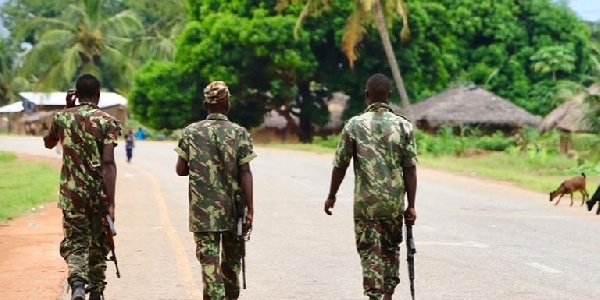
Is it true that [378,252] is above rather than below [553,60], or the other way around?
below

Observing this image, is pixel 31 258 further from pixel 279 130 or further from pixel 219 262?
pixel 279 130

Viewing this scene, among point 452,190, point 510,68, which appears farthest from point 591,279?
point 510,68

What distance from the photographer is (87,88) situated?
7.97 meters

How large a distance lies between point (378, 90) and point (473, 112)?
4284cm

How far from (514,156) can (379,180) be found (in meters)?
32.3

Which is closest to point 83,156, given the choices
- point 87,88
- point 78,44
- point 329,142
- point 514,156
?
point 87,88

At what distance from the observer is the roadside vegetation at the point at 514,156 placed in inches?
1125

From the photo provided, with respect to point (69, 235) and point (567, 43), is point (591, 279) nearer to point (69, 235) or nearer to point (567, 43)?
point (69, 235)

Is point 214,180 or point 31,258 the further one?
point 31,258

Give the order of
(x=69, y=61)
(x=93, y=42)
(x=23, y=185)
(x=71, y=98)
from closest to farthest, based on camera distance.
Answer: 1. (x=71, y=98)
2. (x=23, y=185)
3. (x=69, y=61)
4. (x=93, y=42)

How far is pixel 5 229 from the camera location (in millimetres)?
15539

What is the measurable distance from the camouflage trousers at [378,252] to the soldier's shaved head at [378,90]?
0.90 m

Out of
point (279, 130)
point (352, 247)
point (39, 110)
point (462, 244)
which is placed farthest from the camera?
point (39, 110)

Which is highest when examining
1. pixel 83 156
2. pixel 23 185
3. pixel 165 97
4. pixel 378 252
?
pixel 165 97
